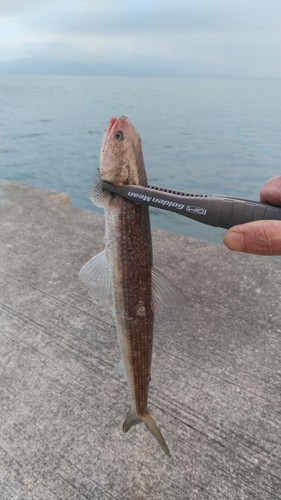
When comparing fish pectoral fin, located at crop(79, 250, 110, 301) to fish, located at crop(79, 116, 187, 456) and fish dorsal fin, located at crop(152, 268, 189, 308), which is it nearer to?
fish, located at crop(79, 116, 187, 456)

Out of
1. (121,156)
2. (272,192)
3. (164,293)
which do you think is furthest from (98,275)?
(272,192)

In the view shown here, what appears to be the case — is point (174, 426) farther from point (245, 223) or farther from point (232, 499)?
point (245, 223)

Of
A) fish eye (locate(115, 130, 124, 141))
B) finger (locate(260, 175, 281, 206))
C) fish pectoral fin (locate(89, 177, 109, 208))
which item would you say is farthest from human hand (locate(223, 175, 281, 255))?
fish eye (locate(115, 130, 124, 141))

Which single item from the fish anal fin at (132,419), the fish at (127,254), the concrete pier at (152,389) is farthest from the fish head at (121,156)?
the concrete pier at (152,389)

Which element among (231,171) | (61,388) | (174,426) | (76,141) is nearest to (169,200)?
(174,426)

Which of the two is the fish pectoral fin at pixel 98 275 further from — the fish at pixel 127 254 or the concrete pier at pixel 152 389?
the concrete pier at pixel 152 389
